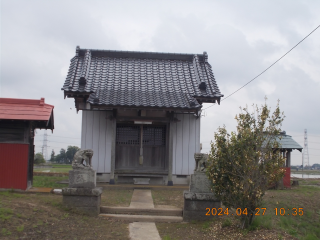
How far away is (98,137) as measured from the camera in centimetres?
1399

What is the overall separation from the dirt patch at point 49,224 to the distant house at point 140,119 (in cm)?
523

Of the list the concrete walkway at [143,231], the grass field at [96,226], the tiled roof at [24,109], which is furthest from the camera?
the tiled roof at [24,109]

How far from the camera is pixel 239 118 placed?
747 centimetres

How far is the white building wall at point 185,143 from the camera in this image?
46.9 feet

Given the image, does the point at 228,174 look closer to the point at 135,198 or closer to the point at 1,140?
the point at 135,198

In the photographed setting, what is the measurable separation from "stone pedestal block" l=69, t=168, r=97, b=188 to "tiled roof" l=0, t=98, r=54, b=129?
111 inches

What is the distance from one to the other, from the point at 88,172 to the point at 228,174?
358 cm

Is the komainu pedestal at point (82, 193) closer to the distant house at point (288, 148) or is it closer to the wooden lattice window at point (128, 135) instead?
the wooden lattice window at point (128, 135)

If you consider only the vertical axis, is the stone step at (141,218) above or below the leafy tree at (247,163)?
below

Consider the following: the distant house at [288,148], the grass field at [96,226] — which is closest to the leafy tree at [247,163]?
the grass field at [96,226]

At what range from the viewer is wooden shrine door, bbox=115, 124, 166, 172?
14.2m

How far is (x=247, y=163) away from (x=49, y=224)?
4369 millimetres

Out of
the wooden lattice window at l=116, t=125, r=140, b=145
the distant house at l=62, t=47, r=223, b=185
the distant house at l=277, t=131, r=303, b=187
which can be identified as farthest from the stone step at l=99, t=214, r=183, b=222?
the distant house at l=277, t=131, r=303, b=187

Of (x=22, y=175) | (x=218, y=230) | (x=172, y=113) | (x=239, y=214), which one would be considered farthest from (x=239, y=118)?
(x=22, y=175)
